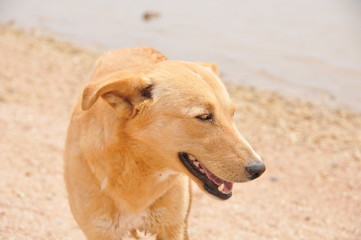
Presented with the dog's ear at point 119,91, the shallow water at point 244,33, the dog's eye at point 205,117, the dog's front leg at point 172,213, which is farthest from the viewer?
the shallow water at point 244,33

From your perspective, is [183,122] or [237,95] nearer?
[183,122]

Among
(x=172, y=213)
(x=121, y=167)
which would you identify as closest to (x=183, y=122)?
(x=121, y=167)

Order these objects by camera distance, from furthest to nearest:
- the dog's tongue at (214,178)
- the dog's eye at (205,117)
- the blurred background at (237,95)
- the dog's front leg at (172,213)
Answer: the blurred background at (237,95) < the dog's front leg at (172,213) < the dog's tongue at (214,178) < the dog's eye at (205,117)

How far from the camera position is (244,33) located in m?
13.1

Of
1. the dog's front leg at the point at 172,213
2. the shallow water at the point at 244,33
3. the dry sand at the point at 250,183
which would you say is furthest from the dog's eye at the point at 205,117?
the shallow water at the point at 244,33

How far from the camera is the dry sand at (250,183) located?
527cm

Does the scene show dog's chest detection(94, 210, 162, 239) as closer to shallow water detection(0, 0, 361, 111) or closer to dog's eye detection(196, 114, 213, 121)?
dog's eye detection(196, 114, 213, 121)

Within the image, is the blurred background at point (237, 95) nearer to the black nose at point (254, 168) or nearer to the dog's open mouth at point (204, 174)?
the dog's open mouth at point (204, 174)

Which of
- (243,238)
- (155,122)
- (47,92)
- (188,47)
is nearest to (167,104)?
(155,122)

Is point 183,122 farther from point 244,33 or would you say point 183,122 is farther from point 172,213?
point 244,33

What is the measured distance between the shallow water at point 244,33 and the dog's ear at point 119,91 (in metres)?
7.10

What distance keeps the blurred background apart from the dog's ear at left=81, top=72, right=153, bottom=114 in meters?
1.89

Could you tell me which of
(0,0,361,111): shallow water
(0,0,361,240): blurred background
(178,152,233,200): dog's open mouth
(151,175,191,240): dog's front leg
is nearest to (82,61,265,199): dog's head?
(178,152,233,200): dog's open mouth

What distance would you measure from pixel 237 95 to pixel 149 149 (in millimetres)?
6530
